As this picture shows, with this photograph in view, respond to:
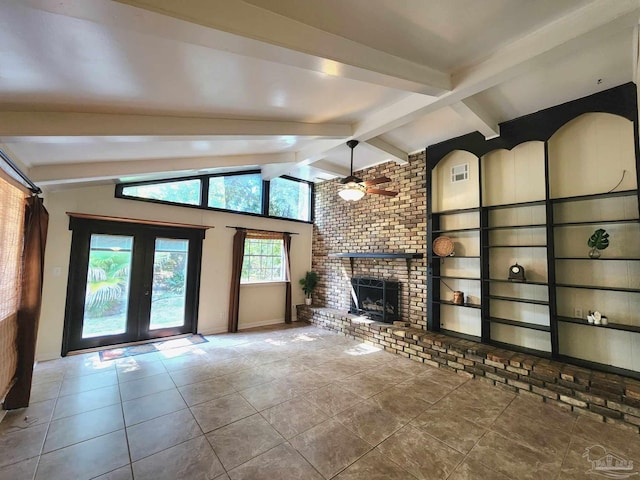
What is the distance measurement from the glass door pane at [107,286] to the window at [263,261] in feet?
7.29

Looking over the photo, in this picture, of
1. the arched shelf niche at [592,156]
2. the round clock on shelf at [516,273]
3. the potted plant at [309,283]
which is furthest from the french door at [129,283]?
the arched shelf niche at [592,156]

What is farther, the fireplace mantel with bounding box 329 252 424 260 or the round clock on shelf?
the fireplace mantel with bounding box 329 252 424 260

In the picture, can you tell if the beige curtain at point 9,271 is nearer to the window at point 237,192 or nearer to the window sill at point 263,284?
the window at point 237,192

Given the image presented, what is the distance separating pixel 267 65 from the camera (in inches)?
84.6

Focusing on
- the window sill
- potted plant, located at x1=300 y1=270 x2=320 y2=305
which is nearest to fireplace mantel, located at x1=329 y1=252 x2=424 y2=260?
potted plant, located at x1=300 y1=270 x2=320 y2=305

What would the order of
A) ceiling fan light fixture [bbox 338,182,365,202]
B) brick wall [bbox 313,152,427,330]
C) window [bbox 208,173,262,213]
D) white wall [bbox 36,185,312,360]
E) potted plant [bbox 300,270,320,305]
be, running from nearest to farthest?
1. ceiling fan light fixture [bbox 338,182,365,202]
2. white wall [bbox 36,185,312,360]
3. brick wall [bbox 313,152,427,330]
4. window [bbox 208,173,262,213]
5. potted plant [bbox 300,270,320,305]

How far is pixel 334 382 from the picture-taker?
3.56 metres

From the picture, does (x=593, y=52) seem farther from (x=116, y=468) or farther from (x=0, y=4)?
(x=116, y=468)

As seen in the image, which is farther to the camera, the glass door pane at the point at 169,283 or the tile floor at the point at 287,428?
the glass door pane at the point at 169,283

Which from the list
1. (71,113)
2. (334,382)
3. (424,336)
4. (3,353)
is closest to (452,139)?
(424,336)

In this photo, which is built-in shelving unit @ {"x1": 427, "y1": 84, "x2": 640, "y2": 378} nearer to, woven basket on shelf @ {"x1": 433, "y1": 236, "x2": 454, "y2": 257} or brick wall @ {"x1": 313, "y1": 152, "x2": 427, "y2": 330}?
woven basket on shelf @ {"x1": 433, "y1": 236, "x2": 454, "y2": 257}

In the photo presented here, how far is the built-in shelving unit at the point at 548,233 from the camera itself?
3.13m

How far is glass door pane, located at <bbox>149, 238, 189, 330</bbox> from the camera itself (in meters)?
5.09

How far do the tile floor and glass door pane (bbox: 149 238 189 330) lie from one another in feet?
4.08
